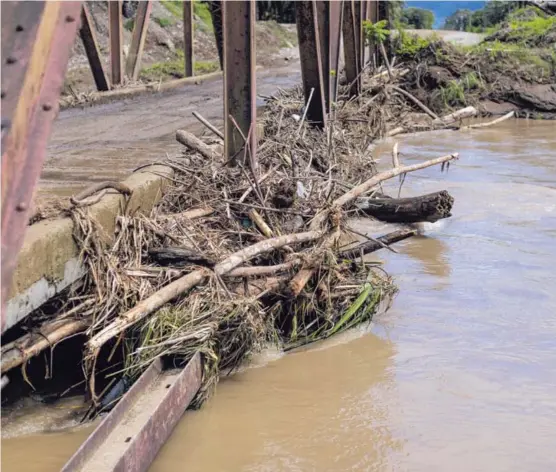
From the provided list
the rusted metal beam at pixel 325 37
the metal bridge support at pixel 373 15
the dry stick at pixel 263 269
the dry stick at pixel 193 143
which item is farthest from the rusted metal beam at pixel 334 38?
the metal bridge support at pixel 373 15

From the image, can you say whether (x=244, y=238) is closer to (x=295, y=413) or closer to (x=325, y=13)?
(x=295, y=413)

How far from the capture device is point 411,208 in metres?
6.73

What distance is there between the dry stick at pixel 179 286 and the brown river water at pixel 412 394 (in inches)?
21.3

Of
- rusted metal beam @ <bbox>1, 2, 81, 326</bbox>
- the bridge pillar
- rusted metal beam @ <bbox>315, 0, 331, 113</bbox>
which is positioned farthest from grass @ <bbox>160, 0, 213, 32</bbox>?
rusted metal beam @ <bbox>1, 2, 81, 326</bbox>

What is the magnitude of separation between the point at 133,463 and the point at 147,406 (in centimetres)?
34

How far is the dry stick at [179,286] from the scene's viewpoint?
3.33m

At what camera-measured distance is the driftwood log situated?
632cm

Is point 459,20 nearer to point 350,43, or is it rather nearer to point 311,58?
point 350,43

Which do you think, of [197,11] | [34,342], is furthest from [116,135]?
[197,11]

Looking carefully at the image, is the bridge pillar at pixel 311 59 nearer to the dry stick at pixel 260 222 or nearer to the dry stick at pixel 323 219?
the dry stick at pixel 323 219

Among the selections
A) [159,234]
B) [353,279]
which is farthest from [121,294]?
[353,279]

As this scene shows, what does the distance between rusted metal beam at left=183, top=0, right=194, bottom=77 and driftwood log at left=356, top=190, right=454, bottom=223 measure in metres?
7.42

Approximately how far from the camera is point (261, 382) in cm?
423

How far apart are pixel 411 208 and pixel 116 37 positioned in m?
6.05
